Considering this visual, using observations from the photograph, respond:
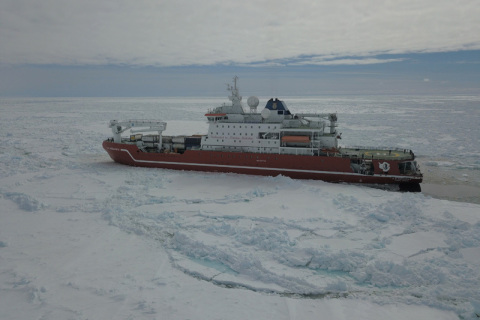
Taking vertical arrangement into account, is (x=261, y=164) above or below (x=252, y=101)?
below

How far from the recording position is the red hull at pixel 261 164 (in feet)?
53.0

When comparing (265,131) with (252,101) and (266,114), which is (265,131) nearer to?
(266,114)

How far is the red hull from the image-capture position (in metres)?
16.2

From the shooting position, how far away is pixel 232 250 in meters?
8.68

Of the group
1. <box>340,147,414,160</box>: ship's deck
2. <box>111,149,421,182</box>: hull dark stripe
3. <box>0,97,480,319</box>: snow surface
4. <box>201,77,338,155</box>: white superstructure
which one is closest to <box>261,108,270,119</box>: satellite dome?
<box>201,77,338,155</box>: white superstructure

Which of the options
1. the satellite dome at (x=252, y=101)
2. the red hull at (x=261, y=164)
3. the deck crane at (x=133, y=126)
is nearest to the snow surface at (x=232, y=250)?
the red hull at (x=261, y=164)

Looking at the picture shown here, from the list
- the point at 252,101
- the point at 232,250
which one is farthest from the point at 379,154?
the point at 232,250

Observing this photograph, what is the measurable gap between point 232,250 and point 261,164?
30.4 ft

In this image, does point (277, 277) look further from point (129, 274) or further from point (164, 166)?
point (164, 166)

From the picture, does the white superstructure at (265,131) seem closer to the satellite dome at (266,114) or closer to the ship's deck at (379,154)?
the satellite dome at (266,114)

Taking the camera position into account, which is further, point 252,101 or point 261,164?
point 252,101

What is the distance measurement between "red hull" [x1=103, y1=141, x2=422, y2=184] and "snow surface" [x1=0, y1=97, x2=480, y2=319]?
3.64 ft

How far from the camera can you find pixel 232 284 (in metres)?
7.34

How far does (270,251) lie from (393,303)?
311 cm
